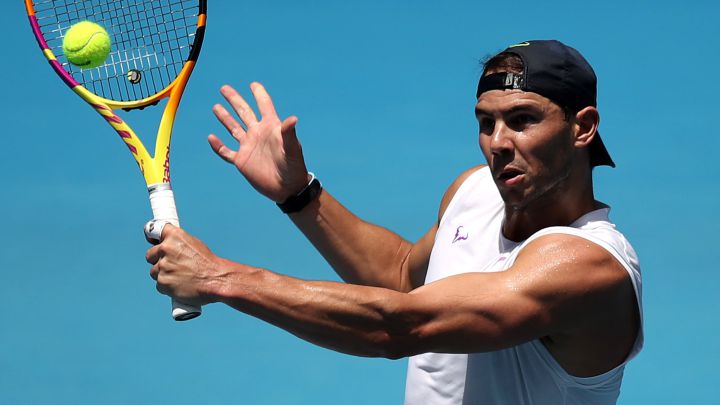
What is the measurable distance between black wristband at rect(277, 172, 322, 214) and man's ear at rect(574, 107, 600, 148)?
5.08 feet

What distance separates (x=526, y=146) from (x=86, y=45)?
108 inches

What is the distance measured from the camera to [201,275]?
15.4 feet

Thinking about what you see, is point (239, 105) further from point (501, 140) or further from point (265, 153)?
point (501, 140)

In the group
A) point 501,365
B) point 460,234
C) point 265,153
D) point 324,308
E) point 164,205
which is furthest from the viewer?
point 265,153

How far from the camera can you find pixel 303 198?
618 centimetres

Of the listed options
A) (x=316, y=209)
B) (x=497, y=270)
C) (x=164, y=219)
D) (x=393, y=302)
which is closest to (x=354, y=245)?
(x=316, y=209)

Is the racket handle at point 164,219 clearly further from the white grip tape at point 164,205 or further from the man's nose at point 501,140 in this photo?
the man's nose at point 501,140

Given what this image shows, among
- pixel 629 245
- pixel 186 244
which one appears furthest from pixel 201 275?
pixel 629 245

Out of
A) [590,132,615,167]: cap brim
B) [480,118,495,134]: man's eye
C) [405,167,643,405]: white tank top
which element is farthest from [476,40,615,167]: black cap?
[405,167,643,405]: white tank top

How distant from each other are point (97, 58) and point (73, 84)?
14.3 inches

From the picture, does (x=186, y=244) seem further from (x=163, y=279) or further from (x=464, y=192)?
(x=464, y=192)

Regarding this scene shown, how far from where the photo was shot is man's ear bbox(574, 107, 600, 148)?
5.33 m

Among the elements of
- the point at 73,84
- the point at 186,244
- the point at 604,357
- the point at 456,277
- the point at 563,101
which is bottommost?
the point at 604,357

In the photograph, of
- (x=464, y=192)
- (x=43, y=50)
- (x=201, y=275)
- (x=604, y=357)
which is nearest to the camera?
(x=201, y=275)
